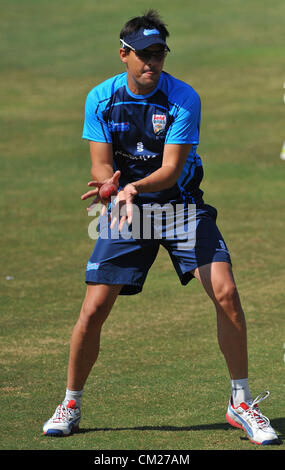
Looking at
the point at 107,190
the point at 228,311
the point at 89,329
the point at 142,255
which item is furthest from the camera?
the point at 142,255

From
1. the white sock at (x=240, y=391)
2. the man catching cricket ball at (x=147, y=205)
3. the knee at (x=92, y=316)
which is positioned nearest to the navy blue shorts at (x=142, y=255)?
the man catching cricket ball at (x=147, y=205)

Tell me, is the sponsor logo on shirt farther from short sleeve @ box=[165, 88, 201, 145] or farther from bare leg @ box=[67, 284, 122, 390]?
bare leg @ box=[67, 284, 122, 390]

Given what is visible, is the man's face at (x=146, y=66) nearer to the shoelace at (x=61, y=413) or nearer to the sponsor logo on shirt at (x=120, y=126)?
the sponsor logo on shirt at (x=120, y=126)

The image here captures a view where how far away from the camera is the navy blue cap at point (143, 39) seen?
18.3 feet

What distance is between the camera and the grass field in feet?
19.8

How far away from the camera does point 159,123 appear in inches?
225

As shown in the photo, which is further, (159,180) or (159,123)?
(159,123)

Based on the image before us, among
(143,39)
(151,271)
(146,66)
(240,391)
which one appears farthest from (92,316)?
(151,271)

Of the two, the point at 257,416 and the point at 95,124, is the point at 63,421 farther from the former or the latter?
the point at 95,124

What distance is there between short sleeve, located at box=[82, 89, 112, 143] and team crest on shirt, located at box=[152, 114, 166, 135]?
30cm

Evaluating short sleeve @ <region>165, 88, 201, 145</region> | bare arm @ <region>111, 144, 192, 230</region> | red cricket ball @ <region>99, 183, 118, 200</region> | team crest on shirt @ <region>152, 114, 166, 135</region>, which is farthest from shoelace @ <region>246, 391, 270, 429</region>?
team crest on shirt @ <region>152, 114, 166, 135</region>

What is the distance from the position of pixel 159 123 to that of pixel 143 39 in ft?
1.75

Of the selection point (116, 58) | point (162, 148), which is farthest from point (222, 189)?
point (116, 58)

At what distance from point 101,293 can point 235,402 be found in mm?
1102
